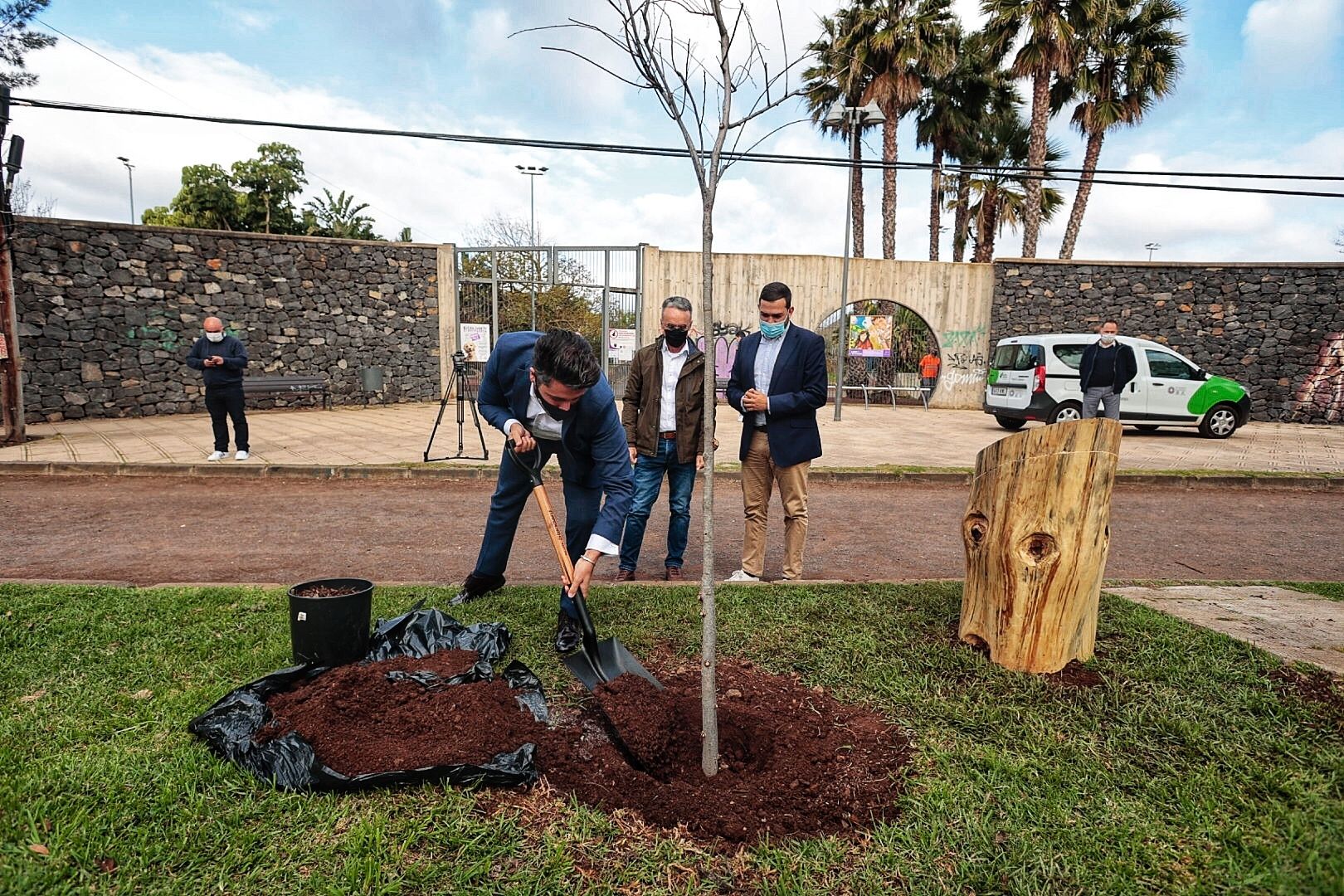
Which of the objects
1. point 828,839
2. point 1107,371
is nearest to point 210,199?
point 1107,371

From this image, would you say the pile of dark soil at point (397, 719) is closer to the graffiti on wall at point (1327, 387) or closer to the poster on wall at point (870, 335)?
the poster on wall at point (870, 335)

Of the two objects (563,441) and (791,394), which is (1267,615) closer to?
(791,394)

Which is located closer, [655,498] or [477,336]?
[655,498]

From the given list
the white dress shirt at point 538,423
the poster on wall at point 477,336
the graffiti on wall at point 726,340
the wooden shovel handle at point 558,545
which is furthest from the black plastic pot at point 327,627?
the graffiti on wall at point 726,340

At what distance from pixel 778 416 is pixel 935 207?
2411 centimetres

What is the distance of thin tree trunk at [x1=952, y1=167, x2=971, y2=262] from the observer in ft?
80.7

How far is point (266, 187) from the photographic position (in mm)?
33344

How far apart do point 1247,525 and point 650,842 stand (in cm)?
739

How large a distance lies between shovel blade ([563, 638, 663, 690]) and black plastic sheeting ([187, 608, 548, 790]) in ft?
0.64

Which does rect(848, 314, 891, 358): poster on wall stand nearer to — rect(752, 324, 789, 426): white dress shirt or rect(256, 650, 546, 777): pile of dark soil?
rect(752, 324, 789, 426): white dress shirt

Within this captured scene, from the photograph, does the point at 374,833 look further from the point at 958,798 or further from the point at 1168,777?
the point at 1168,777

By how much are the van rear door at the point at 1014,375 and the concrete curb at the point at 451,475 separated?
4.71 metres

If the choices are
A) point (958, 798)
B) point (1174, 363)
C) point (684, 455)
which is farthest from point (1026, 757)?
point (1174, 363)

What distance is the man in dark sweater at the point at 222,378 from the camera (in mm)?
8867
